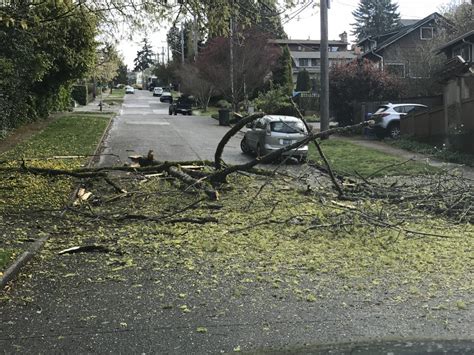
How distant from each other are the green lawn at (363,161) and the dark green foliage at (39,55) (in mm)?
7677

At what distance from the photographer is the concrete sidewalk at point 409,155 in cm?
1567

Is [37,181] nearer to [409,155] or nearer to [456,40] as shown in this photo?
[409,155]

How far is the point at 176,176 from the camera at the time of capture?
1158 centimetres

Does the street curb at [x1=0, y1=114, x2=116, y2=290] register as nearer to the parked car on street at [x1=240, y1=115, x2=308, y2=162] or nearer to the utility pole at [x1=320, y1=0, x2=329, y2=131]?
the parked car on street at [x1=240, y1=115, x2=308, y2=162]

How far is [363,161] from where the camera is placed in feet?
60.2

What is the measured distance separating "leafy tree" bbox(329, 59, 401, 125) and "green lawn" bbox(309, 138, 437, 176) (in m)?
8.66

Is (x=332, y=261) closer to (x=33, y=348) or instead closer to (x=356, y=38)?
(x=33, y=348)

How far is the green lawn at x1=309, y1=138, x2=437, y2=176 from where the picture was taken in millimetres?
15929

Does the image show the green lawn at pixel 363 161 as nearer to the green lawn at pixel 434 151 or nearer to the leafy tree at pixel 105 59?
the green lawn at pixel 434 151

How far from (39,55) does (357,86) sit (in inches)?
696

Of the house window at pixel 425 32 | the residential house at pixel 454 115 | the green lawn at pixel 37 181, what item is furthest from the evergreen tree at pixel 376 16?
the green lawn at pixel 37 181

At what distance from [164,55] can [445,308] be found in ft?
452

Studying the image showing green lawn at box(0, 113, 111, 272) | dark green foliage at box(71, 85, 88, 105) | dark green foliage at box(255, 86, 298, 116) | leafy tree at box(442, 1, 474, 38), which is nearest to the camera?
green lawn at box(0, 113, 111, 272)

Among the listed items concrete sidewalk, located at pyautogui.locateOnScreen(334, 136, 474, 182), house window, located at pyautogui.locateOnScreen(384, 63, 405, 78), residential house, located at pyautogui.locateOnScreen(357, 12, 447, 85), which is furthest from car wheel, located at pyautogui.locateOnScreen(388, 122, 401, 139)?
house window, located at pyautogui.locateOnScreen(384, 63, 405, 78)
